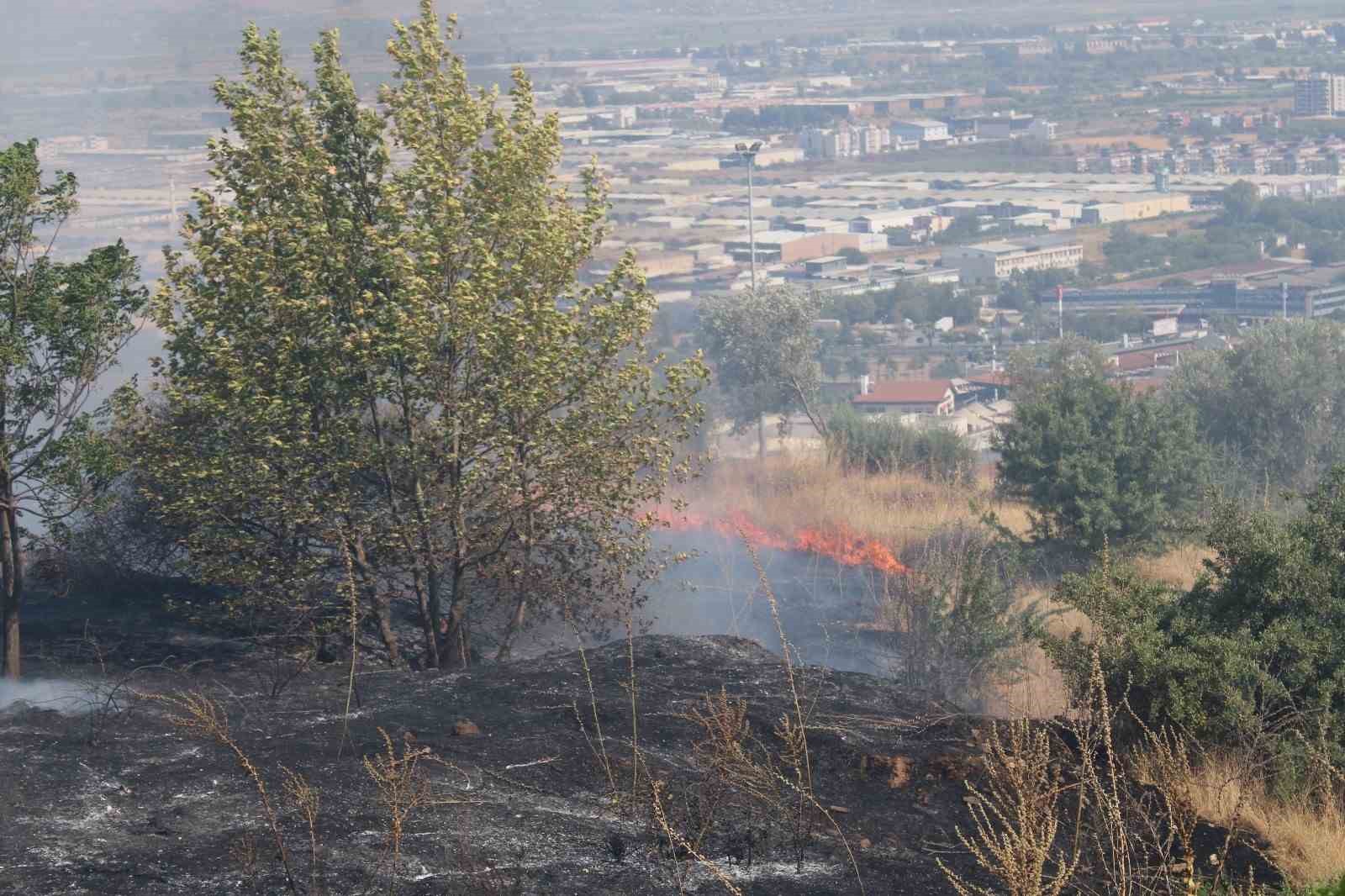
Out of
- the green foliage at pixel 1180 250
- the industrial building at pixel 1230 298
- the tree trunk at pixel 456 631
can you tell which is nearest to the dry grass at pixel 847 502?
the tree trunk at pixel 456 631

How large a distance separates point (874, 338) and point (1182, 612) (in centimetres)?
7402

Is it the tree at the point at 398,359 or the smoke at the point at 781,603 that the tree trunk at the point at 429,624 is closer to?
the tree at the point at 398,359

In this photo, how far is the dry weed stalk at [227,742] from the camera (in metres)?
7.75

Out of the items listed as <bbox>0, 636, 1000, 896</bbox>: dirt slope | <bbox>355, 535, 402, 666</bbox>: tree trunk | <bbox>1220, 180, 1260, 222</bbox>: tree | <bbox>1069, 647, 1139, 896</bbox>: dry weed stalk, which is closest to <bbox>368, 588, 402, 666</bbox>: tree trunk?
<bbox>355, 535, 402, 666</bbox>: tree trunk

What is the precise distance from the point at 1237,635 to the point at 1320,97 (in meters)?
171

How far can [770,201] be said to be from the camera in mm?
130375

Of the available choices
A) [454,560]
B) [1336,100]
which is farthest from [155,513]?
[1336,100]

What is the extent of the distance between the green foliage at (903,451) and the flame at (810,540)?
3.49m

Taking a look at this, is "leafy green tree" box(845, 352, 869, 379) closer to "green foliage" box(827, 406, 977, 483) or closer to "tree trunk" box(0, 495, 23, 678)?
"green foliage" box(827, 406, 977, 483)

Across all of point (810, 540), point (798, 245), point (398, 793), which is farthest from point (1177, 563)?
point (798, 245)

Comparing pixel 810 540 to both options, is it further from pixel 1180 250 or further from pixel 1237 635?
pixel 1180 250

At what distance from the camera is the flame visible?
85.6ft

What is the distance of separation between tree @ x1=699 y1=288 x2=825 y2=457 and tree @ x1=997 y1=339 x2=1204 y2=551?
61.7 ft

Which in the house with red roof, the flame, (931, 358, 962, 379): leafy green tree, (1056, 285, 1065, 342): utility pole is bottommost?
(931, 358, 962, 379): leafy green tree
